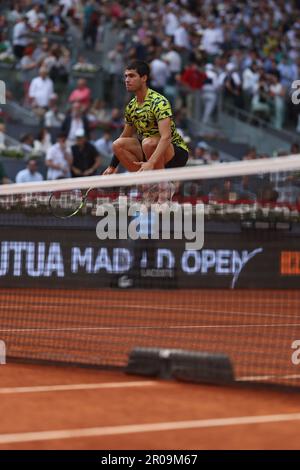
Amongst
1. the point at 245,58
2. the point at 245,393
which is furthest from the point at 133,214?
the point at 245,58

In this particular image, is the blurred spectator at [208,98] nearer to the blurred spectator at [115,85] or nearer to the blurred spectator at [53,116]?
the blurred spectator at [115,85]

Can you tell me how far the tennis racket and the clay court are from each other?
92cm

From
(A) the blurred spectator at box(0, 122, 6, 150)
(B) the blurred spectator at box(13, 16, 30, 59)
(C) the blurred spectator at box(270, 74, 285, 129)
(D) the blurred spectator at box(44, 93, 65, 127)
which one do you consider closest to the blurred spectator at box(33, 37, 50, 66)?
(B) the blurred spectator at box(13, 16, 30, 59)

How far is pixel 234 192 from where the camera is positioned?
11.1 m

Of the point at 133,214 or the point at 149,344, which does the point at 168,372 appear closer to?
the point at 149,344

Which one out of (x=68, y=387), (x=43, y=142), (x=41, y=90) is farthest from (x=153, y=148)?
(x=41, y=90)

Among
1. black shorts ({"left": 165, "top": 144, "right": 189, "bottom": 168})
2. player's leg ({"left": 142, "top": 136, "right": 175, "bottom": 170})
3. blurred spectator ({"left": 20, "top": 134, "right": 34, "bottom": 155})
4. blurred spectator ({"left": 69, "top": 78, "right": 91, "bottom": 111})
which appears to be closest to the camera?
player's leg ({"left": 142, "top": 136, "right": 175, "bottom": 170})

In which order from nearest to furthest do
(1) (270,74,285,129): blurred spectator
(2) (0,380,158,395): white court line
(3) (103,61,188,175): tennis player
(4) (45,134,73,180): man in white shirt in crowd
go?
(2) (0,380,158,395): white court line < (3) (103,61,188,175): tennis player < (4) (45,134,73,180): man in white shirt in crowd < (1) (270,74,285,129): blurred spectator

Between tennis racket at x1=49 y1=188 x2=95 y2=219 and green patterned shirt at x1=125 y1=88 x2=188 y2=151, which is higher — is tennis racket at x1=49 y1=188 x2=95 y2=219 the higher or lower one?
the lower one

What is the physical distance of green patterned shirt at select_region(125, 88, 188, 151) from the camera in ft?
36.2

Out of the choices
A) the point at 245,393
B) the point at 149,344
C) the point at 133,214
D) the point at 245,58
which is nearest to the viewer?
the point at 245,393

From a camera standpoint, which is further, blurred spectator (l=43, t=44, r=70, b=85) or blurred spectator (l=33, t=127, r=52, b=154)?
blurred spectator (l=43, t=44, r=70, b=85)

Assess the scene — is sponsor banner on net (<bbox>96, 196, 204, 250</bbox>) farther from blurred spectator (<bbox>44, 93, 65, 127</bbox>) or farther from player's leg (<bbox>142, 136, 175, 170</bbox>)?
blurred spectator (<bbox>44, 93, 65, 127</bbox>)

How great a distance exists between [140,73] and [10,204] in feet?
6.97
